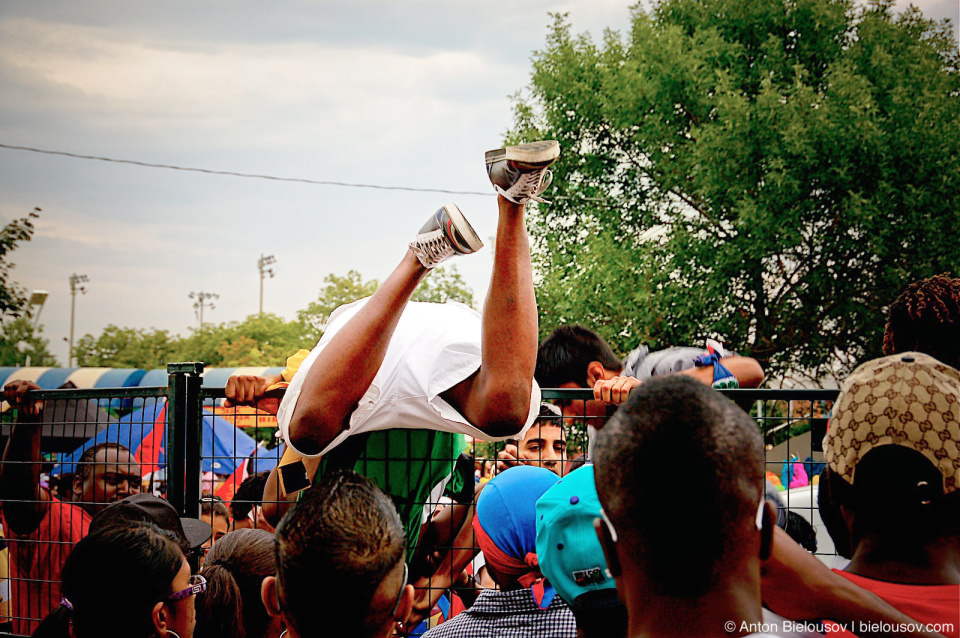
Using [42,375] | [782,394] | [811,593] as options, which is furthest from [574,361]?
[42,375]

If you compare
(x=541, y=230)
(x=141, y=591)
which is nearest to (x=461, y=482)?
(x=141, y=591)

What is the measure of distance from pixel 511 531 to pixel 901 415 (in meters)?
1.15

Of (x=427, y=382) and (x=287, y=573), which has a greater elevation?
(x=427, y=382)

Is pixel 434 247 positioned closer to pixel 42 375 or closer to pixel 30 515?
pixel 30 515

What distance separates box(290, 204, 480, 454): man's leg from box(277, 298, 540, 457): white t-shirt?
0.27ft

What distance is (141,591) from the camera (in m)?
2.07

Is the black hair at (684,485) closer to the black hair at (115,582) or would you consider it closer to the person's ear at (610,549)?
the person's ear at (610,549)

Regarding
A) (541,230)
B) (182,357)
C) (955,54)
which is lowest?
(182,357)

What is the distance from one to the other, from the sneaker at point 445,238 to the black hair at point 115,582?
1.15 metres

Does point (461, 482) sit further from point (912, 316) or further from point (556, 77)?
point (556, 77)

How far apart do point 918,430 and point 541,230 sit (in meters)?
13.8

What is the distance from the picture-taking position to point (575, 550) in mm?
1824

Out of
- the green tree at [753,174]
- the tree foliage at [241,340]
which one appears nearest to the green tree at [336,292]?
the tree foliage at [241,340]

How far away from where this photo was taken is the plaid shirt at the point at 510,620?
2.06 m
